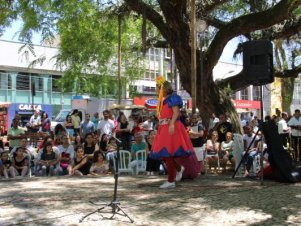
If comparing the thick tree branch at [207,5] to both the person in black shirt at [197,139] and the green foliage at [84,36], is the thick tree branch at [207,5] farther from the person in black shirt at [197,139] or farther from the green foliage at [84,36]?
the person in black shirt at [197,139]

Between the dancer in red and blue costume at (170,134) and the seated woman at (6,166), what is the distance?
14.2 ft

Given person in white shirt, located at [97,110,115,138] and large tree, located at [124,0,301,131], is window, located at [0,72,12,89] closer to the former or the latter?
large tree, located at [124,0,301,131]

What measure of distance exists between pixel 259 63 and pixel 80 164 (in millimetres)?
4808

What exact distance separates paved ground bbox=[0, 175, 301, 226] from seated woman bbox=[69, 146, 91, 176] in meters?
1.84

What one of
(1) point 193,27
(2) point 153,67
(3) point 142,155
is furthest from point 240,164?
(2) point 153,67

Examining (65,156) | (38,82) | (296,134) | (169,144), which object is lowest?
(65,156)

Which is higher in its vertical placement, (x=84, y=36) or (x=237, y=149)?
(x=84, y=36)

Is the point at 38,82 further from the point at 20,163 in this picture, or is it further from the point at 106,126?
the point at 20,163

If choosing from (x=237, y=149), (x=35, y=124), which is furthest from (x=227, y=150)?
(x=35, y=124)

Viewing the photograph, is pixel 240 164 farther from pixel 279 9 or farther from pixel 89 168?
pixel 279 9

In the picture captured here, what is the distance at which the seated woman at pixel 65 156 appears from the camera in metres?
11.9

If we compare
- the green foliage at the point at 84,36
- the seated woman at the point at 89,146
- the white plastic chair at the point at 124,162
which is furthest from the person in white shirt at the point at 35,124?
the white plastic chair at the point at 124,162

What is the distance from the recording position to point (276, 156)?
9797 mm

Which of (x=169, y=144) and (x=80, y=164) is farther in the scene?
(x=80, y=164)
